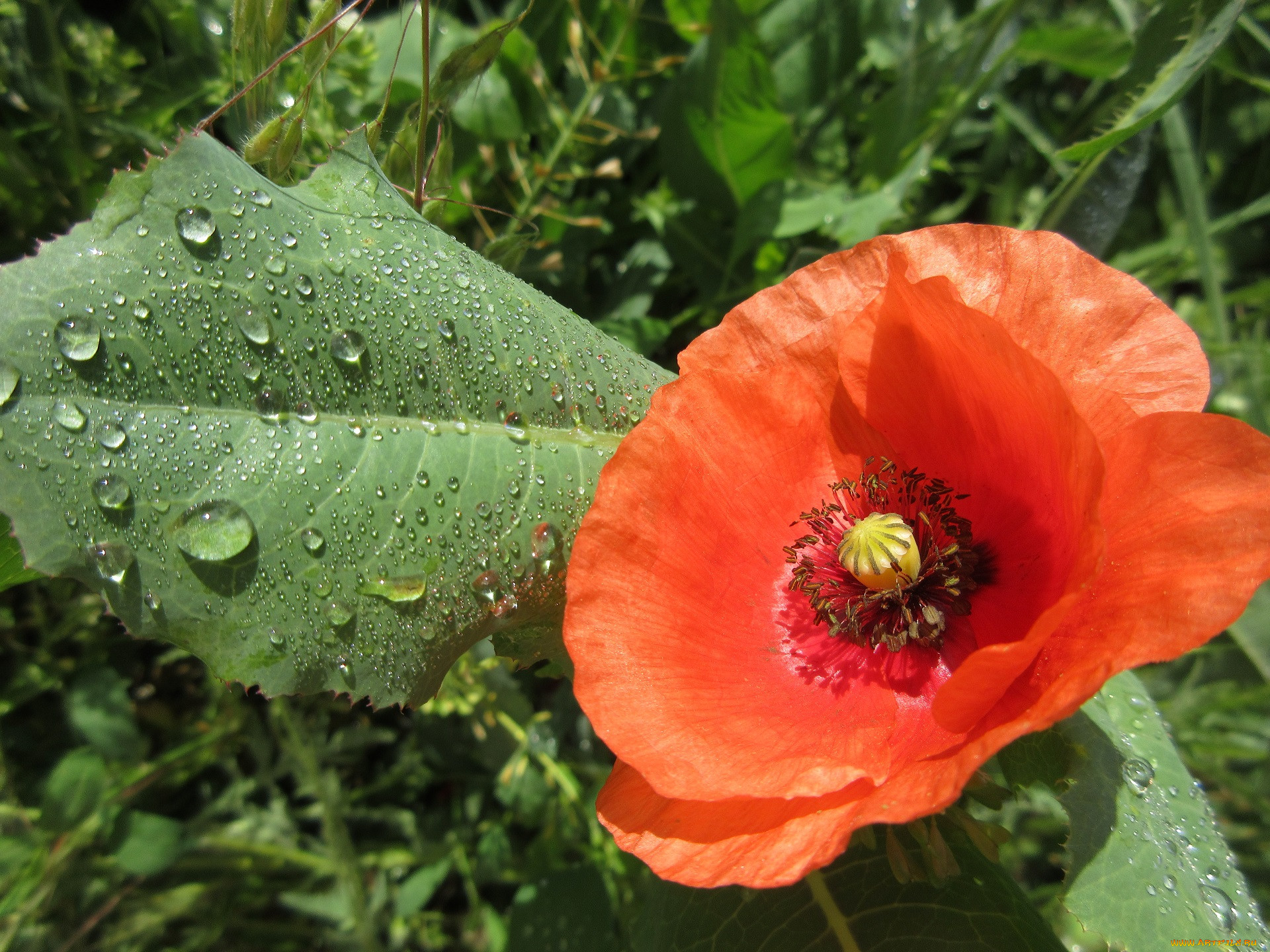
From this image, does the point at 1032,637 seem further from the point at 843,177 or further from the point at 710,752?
the point at 843,177

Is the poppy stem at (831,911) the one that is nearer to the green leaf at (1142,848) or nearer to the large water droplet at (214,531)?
the green leaf at (1142,848)

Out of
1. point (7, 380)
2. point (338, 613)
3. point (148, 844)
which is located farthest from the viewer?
point (148, 844)

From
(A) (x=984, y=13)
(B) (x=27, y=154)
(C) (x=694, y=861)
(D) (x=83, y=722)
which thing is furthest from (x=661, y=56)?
(D) (x=83, y=722)

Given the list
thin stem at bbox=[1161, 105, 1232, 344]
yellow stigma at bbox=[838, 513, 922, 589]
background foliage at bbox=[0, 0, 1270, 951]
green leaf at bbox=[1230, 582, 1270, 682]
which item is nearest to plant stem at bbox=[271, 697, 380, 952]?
background foliage at bbox=[0, 0, 1270, 951]

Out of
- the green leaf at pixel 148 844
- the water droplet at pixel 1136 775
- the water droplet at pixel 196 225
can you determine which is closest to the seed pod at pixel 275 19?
the water droplet at pixel 196 225

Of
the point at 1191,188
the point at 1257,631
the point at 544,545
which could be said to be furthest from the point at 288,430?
the point at 1257,631

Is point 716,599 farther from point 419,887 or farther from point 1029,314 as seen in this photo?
point 419,887

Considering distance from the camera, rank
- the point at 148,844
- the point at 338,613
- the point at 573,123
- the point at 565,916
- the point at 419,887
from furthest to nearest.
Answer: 1. the point at 419,887
2. the point at 148,844
3. the point at 565,916
4. the point at 573,123
5. the point at 338,613
